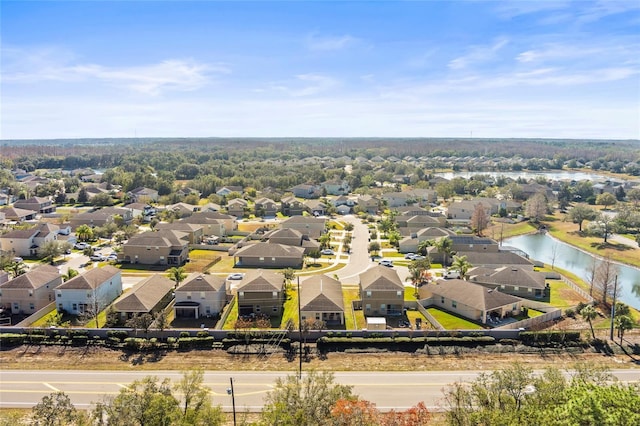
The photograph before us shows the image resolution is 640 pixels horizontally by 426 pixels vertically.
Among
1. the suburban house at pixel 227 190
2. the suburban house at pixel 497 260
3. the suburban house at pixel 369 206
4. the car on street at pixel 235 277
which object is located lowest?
the car on street at pixel 235 277

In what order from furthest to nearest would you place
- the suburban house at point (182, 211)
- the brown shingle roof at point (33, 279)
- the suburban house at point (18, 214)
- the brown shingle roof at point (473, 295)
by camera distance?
the suburban house at point (182, 211) < the suburban house at point (18, 214) < the brown shingle roof at point (33, 279) < the brown shingle roof at point (473, 295)

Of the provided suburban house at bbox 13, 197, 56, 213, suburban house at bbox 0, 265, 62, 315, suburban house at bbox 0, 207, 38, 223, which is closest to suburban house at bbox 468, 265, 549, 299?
suburban house at bbox 0, 265, 62, 315

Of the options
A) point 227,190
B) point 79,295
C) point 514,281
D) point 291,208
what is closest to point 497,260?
point 514,281

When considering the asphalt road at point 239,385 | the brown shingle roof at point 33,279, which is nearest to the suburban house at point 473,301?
the asphalt road at point 239,385

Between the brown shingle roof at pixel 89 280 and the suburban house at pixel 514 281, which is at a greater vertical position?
the brown shingle roof at pixel 89 280

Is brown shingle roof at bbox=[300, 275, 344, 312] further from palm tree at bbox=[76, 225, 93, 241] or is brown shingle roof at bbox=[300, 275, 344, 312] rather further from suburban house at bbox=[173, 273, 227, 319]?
palm tree at bbox=[76, 225, 93, 241]

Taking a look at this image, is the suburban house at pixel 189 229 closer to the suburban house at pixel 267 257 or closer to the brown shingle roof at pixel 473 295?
A: the suburban house at pixel 267 257
